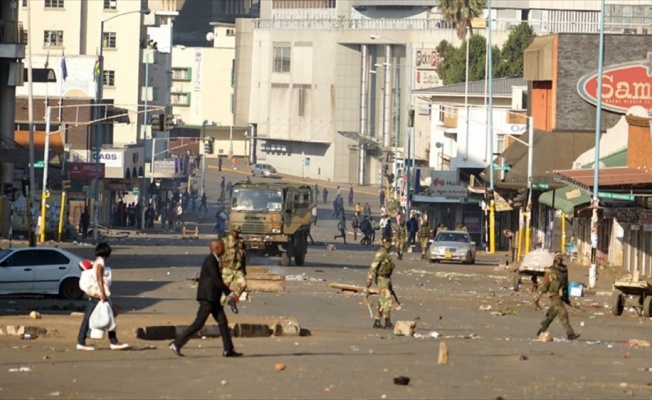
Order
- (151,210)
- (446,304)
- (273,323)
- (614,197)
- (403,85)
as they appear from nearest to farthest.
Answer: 1. (273,323)
2. (446,304)
3. (614,197)
4. (151,210)
5. (403,85)

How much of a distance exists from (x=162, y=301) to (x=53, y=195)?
4071cm

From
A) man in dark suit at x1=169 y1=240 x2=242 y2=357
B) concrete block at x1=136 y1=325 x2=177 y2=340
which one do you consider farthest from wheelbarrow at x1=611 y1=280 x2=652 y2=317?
man in dark suit at x1=169 y1=240 x2=242 y2=357

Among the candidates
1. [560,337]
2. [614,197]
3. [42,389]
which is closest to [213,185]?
[614,197]

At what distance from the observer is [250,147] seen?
555 feet

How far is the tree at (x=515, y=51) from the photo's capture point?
438ft

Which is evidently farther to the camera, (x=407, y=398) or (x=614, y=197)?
(x=614, y=197)

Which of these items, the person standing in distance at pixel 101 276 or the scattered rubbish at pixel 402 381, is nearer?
the scattered rubbish at pixel 402 381

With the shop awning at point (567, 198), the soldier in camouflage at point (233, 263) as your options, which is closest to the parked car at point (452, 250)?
the shop awning at point (567, 198)

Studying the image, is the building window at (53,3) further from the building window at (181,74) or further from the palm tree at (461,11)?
the building window at (181,74)

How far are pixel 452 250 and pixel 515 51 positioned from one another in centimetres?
7251

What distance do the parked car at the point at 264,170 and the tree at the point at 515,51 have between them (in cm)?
2713

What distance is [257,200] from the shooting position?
175ft

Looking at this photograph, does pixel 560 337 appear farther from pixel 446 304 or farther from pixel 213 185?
pixel 213 185

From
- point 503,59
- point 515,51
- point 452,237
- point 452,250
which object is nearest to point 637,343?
point 452,250
